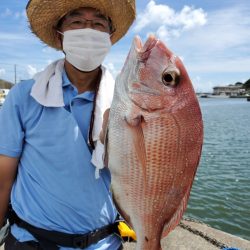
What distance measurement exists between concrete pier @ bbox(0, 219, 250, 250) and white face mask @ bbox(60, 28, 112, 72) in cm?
308

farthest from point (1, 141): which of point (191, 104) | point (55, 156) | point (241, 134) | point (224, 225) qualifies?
point (241, 134)

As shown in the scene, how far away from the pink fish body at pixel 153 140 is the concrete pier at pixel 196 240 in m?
3.07

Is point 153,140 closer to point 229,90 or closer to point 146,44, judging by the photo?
point 146,44

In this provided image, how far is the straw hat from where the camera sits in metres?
2.35

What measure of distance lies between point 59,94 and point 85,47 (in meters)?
0.38

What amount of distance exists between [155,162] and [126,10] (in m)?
1.33

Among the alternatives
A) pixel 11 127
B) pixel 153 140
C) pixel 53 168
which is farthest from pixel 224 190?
pixel 153 140

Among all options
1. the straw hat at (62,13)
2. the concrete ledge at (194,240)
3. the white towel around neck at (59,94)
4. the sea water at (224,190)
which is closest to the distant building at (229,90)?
the sea water at (224,190)

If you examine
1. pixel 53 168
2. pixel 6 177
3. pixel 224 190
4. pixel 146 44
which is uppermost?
pixel 146 44

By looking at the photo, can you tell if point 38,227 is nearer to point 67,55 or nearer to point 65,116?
point 65,116

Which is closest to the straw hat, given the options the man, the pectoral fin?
the man

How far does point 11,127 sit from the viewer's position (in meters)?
2.19

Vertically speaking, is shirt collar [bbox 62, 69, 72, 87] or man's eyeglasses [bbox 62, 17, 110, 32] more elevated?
man's eyeglasses [bbox 62, 17, 110, 32]

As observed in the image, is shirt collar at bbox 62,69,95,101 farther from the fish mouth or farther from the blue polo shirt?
the fish mouth
